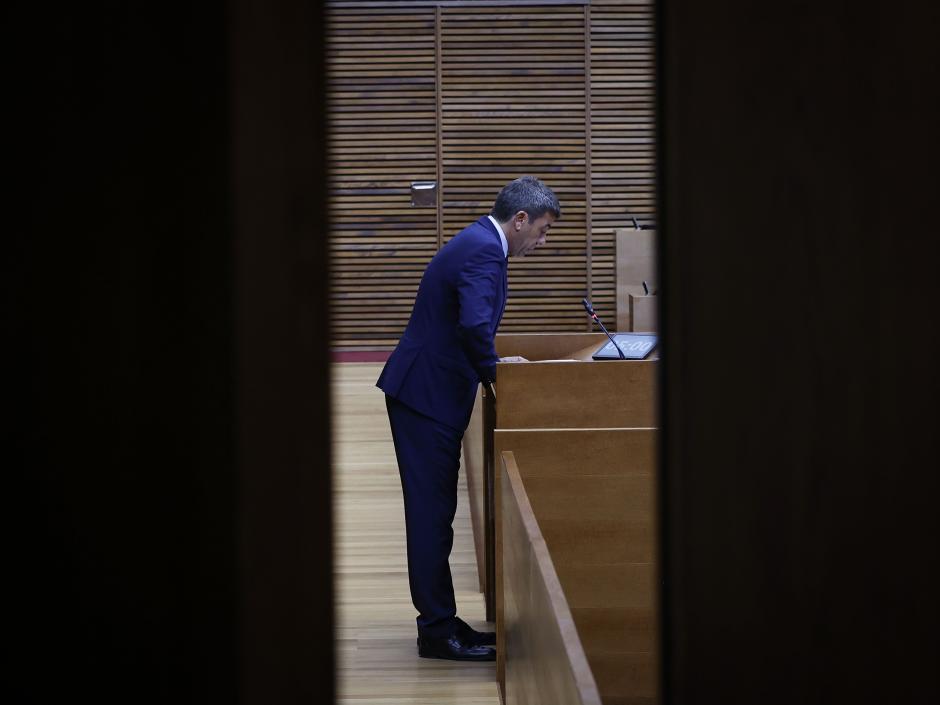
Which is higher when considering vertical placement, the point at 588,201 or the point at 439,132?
the point at 439,132

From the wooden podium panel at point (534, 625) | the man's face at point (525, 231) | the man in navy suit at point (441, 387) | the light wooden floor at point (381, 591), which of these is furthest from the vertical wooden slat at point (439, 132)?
the wooden podium panel at point (534, 625)

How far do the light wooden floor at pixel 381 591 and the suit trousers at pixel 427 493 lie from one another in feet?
0.69

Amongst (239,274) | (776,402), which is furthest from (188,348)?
(776,402)

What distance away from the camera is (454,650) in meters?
3.23

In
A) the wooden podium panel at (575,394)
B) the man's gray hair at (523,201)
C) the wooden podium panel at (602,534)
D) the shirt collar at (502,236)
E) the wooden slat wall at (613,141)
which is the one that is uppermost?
the wooden slat wall at (613,141)

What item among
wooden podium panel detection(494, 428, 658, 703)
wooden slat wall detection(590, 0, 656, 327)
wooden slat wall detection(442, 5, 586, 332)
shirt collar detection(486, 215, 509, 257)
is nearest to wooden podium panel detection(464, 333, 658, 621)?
wooden podium panel detection(494, 428, 658, 703)

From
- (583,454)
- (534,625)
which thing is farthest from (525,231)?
(534,625)

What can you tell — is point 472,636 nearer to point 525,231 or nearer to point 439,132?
point 525,231

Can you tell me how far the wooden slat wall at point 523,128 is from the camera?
898 centimetres

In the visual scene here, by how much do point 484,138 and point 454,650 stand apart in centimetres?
639

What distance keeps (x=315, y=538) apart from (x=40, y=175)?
12.5 inches

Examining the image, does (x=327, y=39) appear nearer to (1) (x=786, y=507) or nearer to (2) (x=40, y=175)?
(2) (x=40, y=175)

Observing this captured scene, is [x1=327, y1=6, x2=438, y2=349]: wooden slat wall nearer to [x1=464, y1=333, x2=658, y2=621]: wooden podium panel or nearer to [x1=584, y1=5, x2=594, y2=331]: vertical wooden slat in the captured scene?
[x1=584, y1=5, x2=594, y2=331]: vertical wooden slat

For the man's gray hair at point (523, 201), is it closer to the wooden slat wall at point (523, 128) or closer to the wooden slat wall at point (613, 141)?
the wooden slat wall at point (523, 128)
